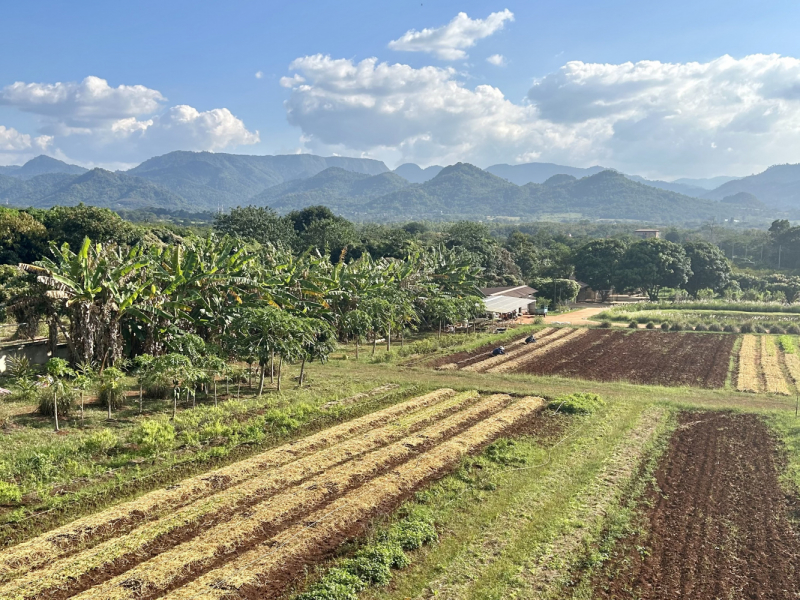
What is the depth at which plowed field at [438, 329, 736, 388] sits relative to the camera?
31125 millimetres

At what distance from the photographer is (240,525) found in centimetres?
A: 1246

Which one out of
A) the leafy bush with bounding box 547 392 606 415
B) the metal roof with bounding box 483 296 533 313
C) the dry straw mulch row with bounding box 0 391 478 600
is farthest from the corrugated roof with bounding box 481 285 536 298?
the dry straw mulch row with bounding box 0 391 478 600

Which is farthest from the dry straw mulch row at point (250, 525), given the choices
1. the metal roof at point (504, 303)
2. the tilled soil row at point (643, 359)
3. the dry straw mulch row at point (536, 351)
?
the metal roof at point (504, 303)

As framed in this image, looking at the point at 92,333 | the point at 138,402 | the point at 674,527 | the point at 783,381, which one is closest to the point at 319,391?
the point at 138,402

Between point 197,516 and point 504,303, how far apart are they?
4596cm

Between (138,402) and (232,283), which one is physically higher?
(232,283)

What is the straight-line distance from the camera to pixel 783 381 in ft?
98.2

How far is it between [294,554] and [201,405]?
508 inches

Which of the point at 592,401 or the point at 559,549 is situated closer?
the point at 559,549

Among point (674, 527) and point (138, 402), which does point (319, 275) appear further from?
point (674, 527)

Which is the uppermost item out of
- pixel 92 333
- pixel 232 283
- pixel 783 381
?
pixel 232 283

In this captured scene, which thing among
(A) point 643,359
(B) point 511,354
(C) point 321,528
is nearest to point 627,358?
(A) point 643,359

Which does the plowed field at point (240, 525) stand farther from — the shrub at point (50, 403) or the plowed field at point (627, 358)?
the plowed field at point (627, 358)

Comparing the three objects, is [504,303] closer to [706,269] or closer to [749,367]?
[749,367]
